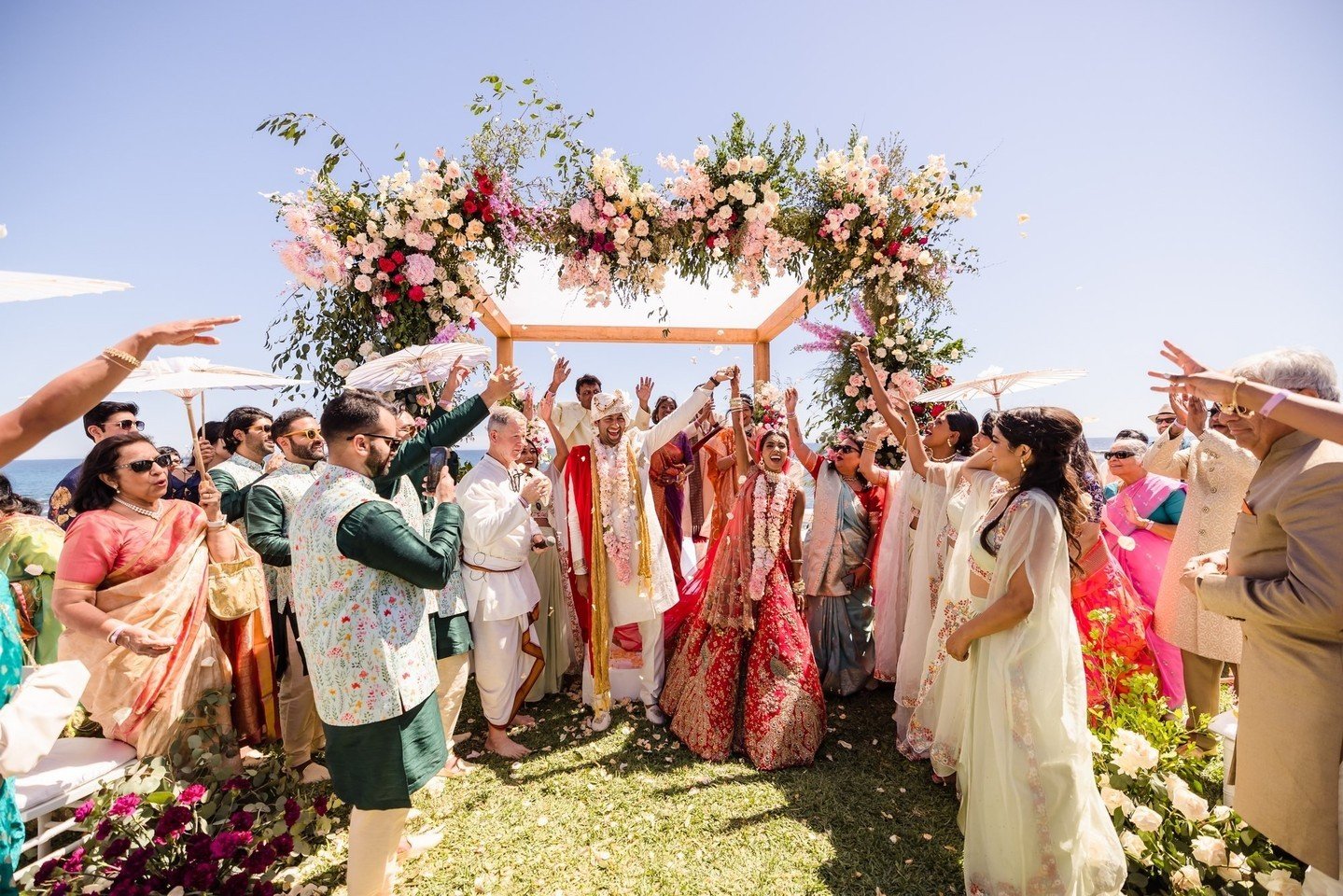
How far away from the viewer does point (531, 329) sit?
8.55m

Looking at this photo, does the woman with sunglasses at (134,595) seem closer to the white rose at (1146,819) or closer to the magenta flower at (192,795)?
the magenta flower at (192,795)

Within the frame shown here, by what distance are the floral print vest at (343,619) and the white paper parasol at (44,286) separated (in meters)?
0.94

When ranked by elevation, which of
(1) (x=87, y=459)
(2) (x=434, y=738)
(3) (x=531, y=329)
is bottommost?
(2) (x=434, y=738)

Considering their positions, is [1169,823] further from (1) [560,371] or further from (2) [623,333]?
(2) [623,333]

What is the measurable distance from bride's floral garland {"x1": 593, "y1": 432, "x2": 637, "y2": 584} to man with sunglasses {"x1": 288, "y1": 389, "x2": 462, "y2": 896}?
2301mm

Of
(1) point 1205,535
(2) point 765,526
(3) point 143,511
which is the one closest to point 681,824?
(2) point 765,526

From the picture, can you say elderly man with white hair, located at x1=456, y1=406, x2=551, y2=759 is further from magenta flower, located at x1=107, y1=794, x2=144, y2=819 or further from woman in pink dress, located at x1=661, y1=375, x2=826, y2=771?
magenta flower, located at x1=107, y1=794, x2=144, y2=819

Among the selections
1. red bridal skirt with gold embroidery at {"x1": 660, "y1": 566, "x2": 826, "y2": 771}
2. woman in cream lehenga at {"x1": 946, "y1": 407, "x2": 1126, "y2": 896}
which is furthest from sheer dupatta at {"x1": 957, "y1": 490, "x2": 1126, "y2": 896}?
red bridal skirt with gold embroidery at {"x1": 660, "y1": 566, "x2": 826, "y2": 771}

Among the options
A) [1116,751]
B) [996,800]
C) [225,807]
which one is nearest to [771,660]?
[996,800]

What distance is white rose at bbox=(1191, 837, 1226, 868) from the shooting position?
2.28 m

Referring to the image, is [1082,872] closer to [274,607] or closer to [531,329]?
[274,607]

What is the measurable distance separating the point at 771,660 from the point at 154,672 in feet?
12.0

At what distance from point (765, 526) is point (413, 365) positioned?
272 centimetres

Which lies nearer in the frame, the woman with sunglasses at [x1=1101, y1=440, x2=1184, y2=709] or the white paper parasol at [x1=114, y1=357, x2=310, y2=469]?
the white paper parasol at [x1=114, y1=357, x2=310, y2=469]
